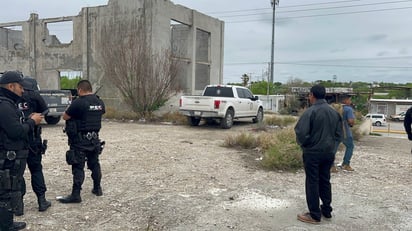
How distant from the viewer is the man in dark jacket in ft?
15.2

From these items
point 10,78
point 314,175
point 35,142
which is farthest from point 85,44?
point 314,175

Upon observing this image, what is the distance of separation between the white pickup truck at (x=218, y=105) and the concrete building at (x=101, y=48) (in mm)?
5916

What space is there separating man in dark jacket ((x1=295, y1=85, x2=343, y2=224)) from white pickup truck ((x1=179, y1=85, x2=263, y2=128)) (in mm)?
9547

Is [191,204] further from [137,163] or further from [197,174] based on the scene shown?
[137,163]

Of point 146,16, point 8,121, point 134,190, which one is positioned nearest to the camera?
point 8,121

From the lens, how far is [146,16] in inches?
824

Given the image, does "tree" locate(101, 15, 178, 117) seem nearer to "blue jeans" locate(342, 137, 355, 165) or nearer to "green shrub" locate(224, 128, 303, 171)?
"green shrub" locate(224, 128, 303, 171)

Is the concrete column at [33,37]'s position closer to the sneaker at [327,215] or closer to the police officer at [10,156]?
the police officer at [10,156]

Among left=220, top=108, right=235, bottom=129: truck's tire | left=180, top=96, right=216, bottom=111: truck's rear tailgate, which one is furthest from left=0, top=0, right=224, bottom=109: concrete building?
left=220, top=108, right=235, bottom=129: truck's tire

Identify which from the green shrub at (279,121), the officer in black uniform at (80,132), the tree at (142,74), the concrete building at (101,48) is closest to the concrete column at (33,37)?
the concrete building at (101,48)

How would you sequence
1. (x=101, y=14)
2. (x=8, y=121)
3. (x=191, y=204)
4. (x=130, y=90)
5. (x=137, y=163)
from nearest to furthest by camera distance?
(x=8, y=121), (x=191, y=204), (x=137, y=163), (x=130, y=90), (x=101, y=14)

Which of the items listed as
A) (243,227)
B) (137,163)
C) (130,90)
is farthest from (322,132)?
(130,90)

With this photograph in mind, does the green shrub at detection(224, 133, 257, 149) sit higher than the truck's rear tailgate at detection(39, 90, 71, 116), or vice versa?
the truck's rear tailgate at detection(39, 90, 71, 116)

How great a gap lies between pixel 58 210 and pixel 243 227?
252cm
